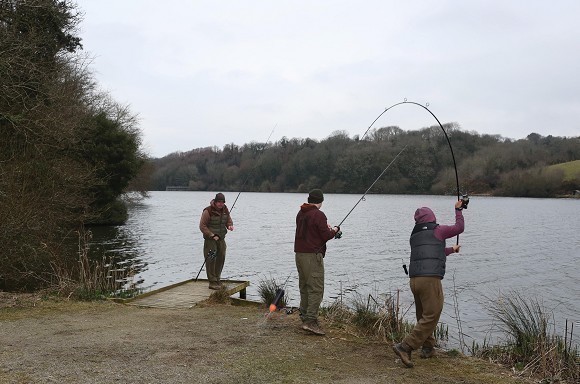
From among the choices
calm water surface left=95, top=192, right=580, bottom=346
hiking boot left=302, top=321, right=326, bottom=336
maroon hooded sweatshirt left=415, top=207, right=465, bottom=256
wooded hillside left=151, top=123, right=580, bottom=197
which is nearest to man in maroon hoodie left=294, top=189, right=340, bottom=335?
hiking boot left=302, top=321, right=326, bottom=336

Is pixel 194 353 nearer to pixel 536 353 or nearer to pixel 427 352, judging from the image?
pixel 427 352

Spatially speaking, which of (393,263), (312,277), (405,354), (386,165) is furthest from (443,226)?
(393,263)

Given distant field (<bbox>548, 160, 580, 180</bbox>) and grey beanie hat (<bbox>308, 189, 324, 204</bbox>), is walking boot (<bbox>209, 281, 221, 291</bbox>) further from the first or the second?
distant field (<bbox>548, 160, 580, 180</bbox>)

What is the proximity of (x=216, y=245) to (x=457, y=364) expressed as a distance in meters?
5.65

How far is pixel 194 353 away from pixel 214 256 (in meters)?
4.53

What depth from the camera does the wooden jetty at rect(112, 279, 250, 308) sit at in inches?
395

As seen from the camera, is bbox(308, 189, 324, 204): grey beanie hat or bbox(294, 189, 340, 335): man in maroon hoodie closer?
bbox(294, 189, 340, 335): man in maroon hoodie

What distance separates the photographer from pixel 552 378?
6.20m

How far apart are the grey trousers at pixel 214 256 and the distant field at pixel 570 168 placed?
309ft

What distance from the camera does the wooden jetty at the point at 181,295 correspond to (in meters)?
10.0

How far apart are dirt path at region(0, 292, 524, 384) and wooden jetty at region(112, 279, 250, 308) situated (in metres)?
1.22

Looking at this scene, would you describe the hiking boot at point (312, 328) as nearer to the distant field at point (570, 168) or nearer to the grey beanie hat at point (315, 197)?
the grey beanie hat at point (315, 197)

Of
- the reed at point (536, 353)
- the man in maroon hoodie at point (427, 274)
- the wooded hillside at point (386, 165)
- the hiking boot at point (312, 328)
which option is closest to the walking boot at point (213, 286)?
the wooded hillside at point (386, 165)

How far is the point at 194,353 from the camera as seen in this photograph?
6449 millimetres
